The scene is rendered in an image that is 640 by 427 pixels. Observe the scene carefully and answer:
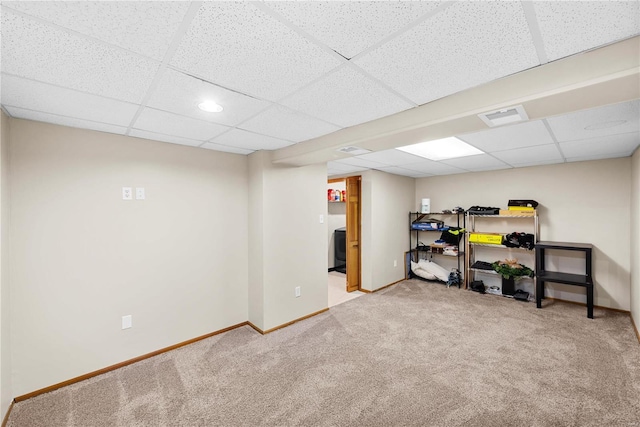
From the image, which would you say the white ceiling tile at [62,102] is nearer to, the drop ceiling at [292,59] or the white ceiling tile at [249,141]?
the drop ceiling at [292,59]

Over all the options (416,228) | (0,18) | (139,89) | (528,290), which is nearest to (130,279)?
(139,89)

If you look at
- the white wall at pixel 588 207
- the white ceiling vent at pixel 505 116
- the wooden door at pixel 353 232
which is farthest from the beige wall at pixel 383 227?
the white ceiling vent at pixel 505 116

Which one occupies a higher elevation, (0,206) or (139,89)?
(139,89)

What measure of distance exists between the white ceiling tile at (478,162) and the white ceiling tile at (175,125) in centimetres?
322

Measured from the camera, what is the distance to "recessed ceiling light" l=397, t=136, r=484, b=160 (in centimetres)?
310

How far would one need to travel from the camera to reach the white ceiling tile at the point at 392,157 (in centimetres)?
351

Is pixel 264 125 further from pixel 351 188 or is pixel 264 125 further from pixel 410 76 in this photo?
pixel 351 188

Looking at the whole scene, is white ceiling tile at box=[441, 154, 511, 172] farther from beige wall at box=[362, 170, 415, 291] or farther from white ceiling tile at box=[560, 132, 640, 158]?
beige wall at box=[362, 170, 415, 291]

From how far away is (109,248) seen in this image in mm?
2594

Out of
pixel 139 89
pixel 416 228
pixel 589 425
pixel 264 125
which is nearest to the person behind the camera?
pixel 139 89

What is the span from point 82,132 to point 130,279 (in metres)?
1.41

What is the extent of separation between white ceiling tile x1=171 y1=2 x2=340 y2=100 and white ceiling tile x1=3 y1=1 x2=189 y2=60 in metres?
0.08

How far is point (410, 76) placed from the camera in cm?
154

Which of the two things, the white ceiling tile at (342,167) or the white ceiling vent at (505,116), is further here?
the white ceiling tile at (342,167)
